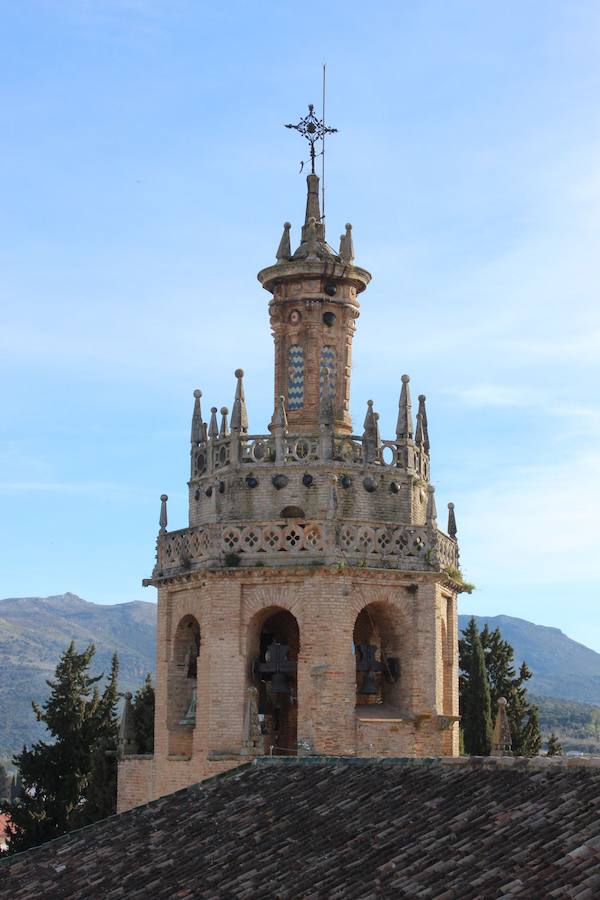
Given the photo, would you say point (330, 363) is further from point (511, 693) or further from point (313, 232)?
point (511, 693)

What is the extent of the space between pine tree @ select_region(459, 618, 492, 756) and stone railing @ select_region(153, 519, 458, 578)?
1272cm

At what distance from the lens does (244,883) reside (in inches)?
1016

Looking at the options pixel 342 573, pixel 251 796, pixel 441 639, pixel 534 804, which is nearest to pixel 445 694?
pixel 441 639

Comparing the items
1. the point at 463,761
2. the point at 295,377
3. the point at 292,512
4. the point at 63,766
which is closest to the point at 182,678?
the point at 292,512

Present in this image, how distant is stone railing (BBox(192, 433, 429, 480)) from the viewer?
3741cm

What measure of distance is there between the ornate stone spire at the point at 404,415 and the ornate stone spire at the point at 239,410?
3.15m

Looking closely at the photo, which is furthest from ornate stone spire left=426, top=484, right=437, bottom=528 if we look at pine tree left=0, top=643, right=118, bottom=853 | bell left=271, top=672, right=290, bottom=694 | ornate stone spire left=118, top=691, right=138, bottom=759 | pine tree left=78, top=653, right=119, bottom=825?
pine tree left=0, top=643, right=118, bottom=853

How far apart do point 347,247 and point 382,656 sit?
28.2 feet

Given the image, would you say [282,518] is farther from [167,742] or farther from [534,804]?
[534,804]

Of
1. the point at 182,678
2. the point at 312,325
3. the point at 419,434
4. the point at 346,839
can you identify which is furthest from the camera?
the point at 419,434

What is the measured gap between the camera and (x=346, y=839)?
26453 mm

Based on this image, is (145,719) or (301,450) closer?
(301,450)

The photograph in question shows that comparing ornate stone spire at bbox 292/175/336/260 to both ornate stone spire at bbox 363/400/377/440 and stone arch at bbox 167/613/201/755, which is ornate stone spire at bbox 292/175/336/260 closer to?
ornate stone spire at bbox 363/400/377/440

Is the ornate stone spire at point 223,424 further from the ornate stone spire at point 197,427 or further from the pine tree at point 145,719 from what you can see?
the pine tree at point 145,719
